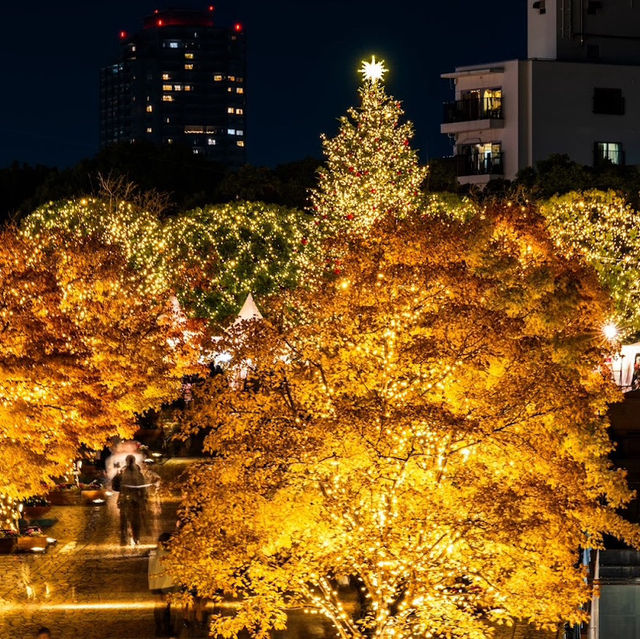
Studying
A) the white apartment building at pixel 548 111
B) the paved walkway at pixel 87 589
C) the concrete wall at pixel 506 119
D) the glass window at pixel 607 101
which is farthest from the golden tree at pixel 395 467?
the glass window at pixel 607 101

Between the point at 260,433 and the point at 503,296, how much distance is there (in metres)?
6.55

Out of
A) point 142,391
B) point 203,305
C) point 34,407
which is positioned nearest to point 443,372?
point 34,407

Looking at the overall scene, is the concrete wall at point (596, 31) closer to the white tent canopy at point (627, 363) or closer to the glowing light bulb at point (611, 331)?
the glowing light bulb at point (611, 331)

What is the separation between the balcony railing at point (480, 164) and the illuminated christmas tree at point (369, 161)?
2098 cm

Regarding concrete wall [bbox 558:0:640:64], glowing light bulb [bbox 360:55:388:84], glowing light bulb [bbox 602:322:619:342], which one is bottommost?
glowing light bulb [bbox 602:322:619:342]

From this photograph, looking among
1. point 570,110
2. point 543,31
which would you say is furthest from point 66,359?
point 543,31

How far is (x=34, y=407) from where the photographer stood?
75.2 ft

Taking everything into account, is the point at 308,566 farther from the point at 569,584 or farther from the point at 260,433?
the point at 569,584

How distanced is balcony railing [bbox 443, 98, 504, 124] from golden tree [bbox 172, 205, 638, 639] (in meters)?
52.9

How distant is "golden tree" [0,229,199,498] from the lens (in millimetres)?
22750

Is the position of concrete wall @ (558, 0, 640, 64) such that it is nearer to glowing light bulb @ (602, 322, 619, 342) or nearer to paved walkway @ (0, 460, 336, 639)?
glowing light bulb @ (602, 322, 619, 342)

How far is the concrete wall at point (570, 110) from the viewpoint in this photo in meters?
70.7

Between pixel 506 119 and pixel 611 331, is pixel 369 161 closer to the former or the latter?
pixel 611 331

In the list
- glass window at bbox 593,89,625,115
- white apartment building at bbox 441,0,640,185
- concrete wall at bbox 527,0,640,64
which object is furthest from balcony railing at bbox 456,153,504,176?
concrete wall at bbox 527,0,640,64
